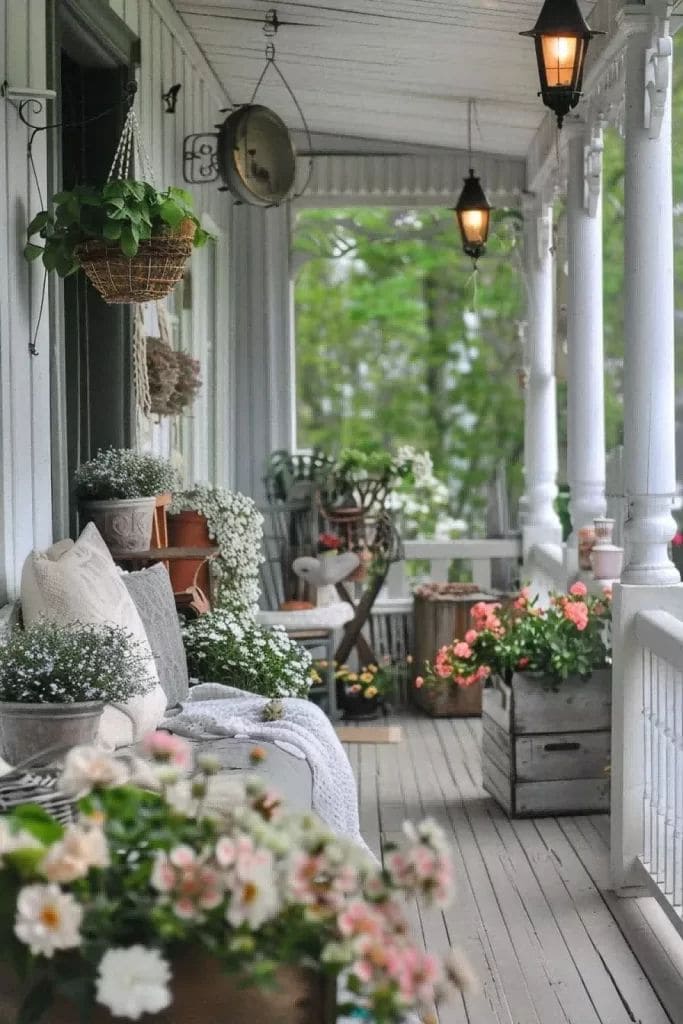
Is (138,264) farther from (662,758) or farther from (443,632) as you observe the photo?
(443,632)

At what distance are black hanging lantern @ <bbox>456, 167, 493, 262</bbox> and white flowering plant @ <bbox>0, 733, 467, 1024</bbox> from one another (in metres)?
5.33

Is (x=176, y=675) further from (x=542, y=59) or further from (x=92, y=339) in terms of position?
(x=542, y=59)

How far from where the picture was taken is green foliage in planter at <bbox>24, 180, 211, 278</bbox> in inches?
144

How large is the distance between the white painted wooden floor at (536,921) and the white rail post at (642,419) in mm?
246

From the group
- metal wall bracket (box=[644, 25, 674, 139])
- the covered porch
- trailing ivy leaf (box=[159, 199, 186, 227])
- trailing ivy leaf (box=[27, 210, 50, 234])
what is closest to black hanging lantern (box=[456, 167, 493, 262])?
the covered porch

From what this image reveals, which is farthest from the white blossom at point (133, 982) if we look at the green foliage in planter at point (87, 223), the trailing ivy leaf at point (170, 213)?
the trailing ivy leaf at point (170, 213)

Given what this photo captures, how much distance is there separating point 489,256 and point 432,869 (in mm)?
7111

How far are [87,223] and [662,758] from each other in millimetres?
2075

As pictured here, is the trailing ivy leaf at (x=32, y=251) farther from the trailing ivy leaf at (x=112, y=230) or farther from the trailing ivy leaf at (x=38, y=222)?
the trailing ivy leaf at (x=112, y=230)

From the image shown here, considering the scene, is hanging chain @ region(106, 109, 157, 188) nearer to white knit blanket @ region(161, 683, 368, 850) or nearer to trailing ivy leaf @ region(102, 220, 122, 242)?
trailing ivy leaf @ region(102, 220, 122, 242)

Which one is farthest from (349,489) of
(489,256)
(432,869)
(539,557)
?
(432,869)

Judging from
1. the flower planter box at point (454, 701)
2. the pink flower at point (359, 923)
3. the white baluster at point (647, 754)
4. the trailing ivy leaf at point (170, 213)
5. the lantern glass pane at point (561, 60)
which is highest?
the lantern glass pane at point (561, 60)

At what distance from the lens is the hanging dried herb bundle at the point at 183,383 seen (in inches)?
208

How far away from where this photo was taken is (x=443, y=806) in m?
5.25
